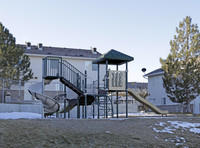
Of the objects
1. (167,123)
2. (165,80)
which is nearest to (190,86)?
(165,80)

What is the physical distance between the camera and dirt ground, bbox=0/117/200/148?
9.62 meters

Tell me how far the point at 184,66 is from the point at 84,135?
64.3ft

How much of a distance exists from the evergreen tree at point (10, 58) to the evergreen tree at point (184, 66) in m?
12.8

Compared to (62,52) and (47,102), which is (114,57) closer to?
(47,102)

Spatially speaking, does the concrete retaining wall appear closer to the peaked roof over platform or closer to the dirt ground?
the dirt ground

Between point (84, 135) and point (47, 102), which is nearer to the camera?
point (84, 135)

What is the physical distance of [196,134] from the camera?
14.1m

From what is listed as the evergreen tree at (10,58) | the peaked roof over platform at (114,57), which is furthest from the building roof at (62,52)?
the peaked roof over platform at (114,57)

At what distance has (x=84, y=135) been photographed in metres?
11.0

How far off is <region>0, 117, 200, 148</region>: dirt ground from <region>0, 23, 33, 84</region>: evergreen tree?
17435 mm

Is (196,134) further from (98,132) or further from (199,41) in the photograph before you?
(199,41)

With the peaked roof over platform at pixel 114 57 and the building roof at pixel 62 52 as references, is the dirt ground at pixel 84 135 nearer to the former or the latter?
the peaked roof over platform at pixel 114 57

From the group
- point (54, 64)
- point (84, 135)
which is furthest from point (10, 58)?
point (84, 135)

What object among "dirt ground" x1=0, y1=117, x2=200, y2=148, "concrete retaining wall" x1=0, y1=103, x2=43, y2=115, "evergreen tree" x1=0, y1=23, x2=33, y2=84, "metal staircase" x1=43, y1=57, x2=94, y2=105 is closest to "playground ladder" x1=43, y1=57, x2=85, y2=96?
"metal staircase" x1=43, y1=57, x2=94, y2=105
